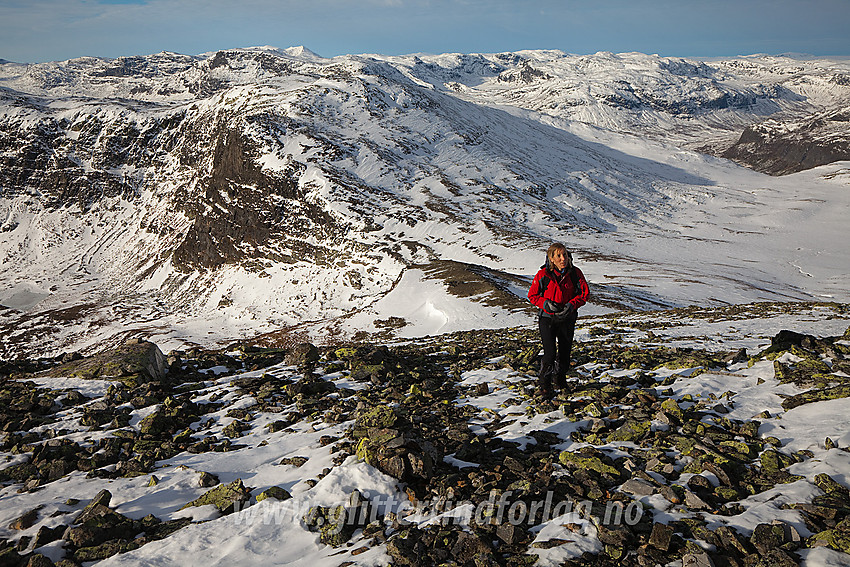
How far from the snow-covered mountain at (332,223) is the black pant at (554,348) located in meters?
22.2

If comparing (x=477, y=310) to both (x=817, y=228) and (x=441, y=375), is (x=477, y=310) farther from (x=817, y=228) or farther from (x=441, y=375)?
(x=817, y=228)

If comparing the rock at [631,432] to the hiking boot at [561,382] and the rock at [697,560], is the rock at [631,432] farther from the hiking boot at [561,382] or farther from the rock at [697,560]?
the rock at [697,560]

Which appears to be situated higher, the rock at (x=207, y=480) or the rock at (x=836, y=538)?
the rock at (x=836, y=538)

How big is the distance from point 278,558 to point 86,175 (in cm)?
13839

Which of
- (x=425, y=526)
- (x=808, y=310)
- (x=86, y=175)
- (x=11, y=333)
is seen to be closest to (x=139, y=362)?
(x=425, y=526)

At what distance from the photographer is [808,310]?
78.2 ft

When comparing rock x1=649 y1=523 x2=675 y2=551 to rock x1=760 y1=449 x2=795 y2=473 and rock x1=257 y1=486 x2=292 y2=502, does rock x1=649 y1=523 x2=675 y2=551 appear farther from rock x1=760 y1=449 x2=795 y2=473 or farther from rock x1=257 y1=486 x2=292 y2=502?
rock x1=257 y1=486 x2=292 y2=502

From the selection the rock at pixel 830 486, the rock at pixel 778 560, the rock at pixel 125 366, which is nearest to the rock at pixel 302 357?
the rock at pixel 125 366

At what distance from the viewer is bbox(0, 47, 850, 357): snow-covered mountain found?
5496 cm

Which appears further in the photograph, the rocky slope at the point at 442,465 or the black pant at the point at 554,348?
the black pant at the point at 554,348

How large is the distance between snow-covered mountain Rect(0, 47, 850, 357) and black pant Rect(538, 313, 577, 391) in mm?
22156

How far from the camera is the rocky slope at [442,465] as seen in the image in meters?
5.59

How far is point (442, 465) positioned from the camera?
7387 millimetres

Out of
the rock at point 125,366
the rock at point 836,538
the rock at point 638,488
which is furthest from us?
the rock at point 125,366
